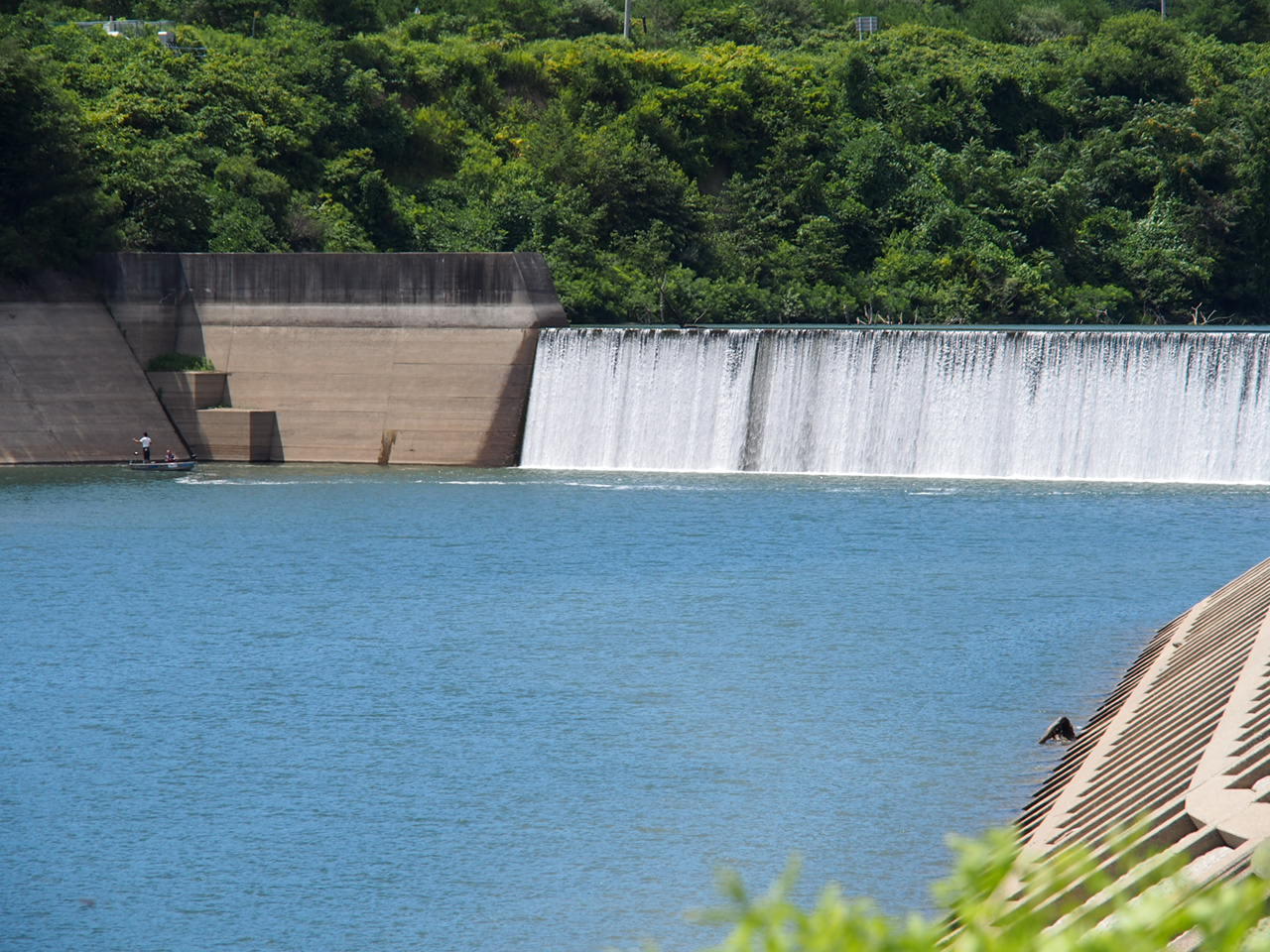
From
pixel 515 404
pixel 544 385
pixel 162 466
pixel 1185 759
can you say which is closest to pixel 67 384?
pixel 162 466

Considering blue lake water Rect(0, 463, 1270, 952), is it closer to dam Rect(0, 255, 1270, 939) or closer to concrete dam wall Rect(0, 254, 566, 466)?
Result: dam Rect(0, 255, 1270, 939)

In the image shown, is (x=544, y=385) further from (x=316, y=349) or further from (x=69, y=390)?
(x=69, y=390)

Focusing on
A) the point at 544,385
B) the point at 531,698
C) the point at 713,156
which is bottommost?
the point at 544,385

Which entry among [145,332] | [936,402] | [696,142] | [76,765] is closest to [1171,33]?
[696,142]

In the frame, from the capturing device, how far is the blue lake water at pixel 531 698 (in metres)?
11.1

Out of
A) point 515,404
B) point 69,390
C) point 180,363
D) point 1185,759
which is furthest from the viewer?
point 180,363

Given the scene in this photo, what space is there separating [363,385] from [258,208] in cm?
1090

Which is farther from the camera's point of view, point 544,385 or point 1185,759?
point 544,385

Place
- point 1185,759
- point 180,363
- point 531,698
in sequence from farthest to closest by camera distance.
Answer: point 180,363, point 531,698, point 1185,759

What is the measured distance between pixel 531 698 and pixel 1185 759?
7.70 m

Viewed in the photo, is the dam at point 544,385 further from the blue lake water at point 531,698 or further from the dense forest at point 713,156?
the dense forest at point 713,156

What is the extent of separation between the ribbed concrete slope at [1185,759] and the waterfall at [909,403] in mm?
15921

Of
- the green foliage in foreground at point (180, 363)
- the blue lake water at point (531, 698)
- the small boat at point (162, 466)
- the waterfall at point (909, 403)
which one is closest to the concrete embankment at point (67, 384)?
the green foliage in foreground at point (180, 363)

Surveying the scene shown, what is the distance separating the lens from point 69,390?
3784cm
